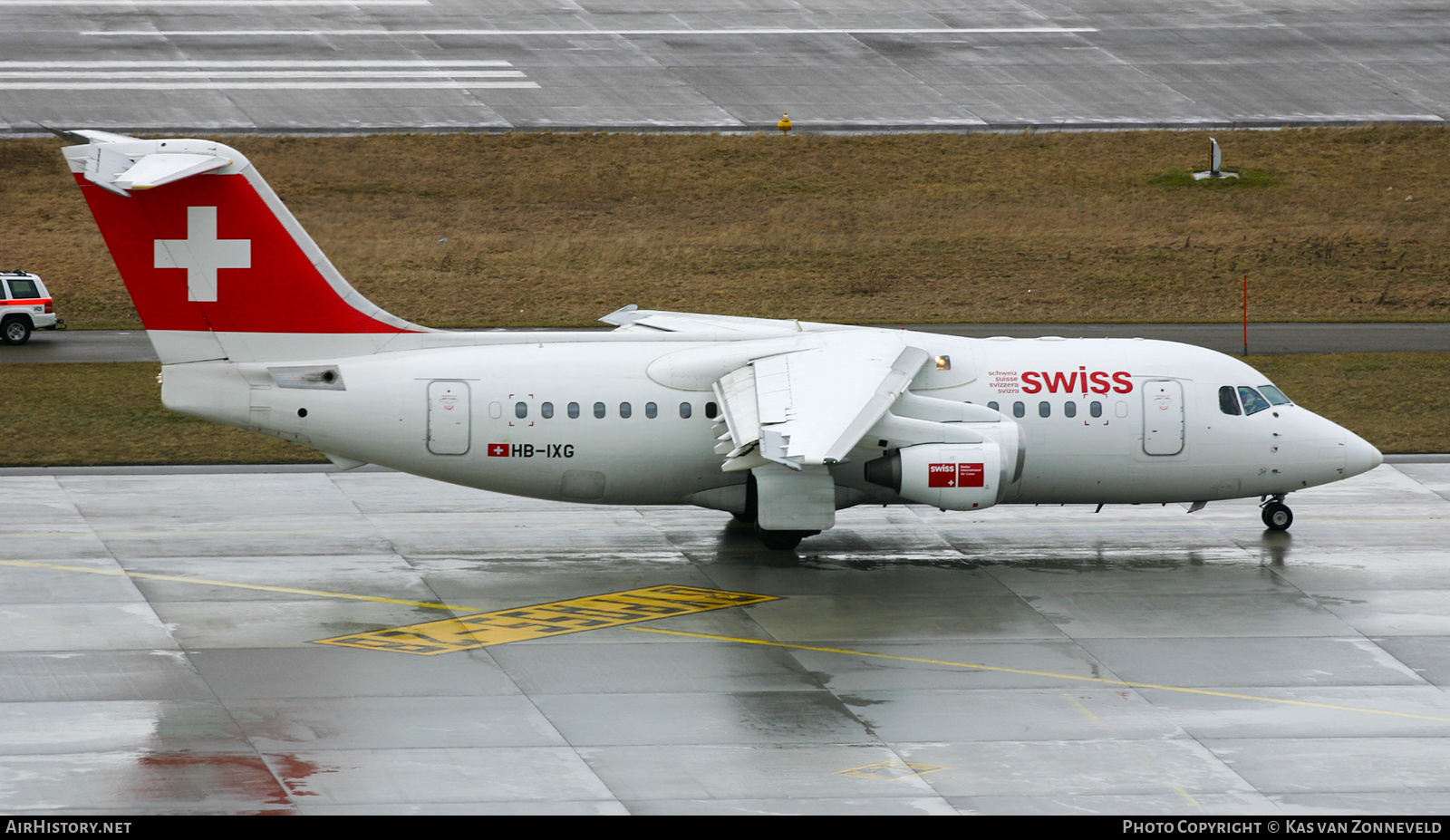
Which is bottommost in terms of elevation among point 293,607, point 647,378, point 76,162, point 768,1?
point 293,607

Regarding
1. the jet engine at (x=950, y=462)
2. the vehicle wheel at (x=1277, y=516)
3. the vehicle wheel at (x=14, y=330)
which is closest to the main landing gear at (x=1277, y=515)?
the vehicle wheel at (x=1277, y=516)

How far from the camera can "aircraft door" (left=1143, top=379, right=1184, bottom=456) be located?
88.6ft

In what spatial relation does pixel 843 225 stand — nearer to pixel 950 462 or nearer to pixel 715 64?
pixel 715 64

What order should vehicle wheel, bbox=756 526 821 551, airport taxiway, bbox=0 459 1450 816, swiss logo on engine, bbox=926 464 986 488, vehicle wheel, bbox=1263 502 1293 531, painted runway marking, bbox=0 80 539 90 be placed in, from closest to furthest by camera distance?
airport taxiway, bbox=0 459 1450 816 → swiss logo on engine, bbox=926 464 986 488 → vehicle wheel, bbox=756 526 821 551 → vehicle wheel, bbox=1263 502 1293 531 → painted runway marking, bbox=0 80 539 90

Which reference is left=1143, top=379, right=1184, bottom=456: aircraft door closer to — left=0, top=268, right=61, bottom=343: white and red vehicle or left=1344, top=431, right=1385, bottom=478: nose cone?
left=1344, top=431, right=1385, bottom=478: nose cone

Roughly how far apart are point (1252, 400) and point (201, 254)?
58.0ft

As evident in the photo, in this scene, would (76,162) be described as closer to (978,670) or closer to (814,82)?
(978,670)

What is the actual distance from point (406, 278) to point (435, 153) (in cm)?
1006

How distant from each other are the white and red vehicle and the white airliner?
22934 millimetres

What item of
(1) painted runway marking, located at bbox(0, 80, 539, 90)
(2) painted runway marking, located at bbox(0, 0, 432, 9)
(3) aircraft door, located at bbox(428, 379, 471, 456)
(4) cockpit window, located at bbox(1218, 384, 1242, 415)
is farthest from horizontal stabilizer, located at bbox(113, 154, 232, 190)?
(2) painted runway marking, located at bbox(0, 0, 432, 9)

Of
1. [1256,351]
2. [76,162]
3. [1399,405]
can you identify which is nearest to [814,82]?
[1256,351]

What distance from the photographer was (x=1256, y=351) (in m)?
45.5

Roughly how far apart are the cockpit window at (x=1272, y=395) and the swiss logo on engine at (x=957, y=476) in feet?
21.6

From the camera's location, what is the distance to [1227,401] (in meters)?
27.4
